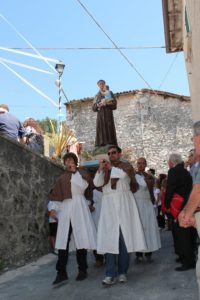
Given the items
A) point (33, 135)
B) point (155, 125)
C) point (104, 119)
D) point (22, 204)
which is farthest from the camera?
point (155, 125)

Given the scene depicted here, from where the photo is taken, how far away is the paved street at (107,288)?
188 inches

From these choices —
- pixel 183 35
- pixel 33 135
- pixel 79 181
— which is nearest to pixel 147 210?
pixel 79 181

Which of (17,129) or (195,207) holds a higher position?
(17,129)

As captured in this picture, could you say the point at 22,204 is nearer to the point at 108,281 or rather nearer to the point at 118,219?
the point at 118,219

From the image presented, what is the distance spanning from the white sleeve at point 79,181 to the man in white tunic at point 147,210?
3.62 ft

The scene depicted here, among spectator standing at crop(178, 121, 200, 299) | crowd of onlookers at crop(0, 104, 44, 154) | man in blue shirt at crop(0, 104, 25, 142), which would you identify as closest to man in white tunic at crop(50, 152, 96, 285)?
crowd of onlookers at crop(0, 104, 44, 154)

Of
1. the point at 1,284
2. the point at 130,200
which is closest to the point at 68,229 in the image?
the point at 130,200

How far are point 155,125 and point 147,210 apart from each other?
18.9 m

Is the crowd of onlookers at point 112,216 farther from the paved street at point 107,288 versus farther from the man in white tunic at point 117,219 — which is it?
the paved street at point 107,288

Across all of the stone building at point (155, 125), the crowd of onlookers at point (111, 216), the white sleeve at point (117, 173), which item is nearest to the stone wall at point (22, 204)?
the crowd of onlookers at point (111, 216)

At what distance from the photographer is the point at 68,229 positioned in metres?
5.71

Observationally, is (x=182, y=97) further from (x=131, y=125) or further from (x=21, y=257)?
(x=21, y=257)

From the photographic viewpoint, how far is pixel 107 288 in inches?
201

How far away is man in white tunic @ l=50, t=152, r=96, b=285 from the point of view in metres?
5.64
